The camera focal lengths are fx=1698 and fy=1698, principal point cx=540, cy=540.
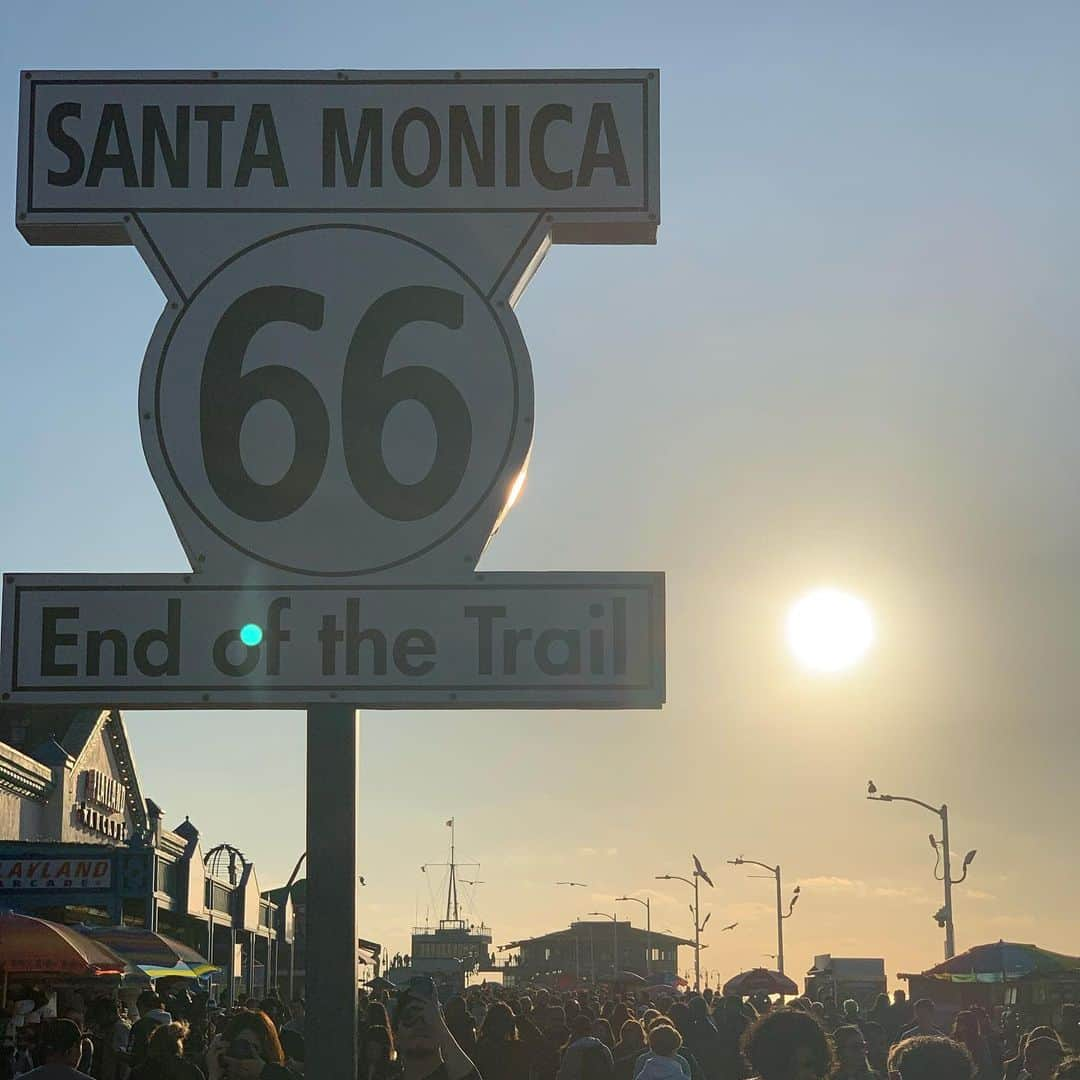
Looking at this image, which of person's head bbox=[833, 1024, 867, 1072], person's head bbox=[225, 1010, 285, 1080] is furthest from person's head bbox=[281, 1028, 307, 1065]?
person's head bbox=[225, 1010, 285, 1080]

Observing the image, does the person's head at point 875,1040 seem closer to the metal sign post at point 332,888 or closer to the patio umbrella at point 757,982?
the metal sign post at point 332,888

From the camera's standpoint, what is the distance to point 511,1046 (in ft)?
44.3

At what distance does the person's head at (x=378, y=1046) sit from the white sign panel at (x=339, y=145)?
8163mm

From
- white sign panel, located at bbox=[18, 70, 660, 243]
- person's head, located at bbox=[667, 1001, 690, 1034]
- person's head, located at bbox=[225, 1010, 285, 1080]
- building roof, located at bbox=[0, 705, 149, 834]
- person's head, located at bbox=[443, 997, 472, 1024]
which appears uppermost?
building roof, located at bbox=[0, 705, 149, 834]

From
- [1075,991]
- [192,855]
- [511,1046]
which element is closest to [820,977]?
[1075,991]

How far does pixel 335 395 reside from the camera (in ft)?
12.3

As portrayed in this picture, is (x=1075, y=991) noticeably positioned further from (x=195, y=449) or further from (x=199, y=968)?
(x=195, y=449)

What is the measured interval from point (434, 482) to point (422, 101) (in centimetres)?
93

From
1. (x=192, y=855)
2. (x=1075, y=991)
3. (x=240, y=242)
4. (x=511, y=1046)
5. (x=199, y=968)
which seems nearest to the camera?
(x=240, y=242)

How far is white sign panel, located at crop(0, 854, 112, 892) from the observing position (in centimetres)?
3098

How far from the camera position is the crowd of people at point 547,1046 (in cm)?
486

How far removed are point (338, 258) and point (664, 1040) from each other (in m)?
8.93

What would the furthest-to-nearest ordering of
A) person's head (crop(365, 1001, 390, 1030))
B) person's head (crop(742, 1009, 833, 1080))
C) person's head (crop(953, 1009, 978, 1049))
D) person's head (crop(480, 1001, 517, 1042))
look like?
person's head (crop(953, 1009, 978, 1049)) → person's head (crop(480, 1001, 517, 1042)) → person's head (crop(365, 1001, 390, 1030)) → person's head (crop(742, 1009, 833, 1080))

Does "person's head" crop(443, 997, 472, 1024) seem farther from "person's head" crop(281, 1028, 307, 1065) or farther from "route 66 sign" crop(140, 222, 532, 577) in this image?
"route 66 sign" crop(140, 222, 532, 577)
